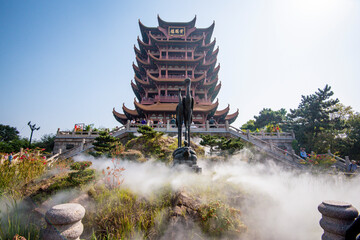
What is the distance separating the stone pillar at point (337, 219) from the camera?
2324 millimetres

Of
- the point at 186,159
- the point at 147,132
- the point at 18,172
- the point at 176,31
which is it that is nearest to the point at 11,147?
the point at 147,132

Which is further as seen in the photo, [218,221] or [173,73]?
[173,73]

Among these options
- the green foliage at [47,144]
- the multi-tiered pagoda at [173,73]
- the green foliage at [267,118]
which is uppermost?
the multi-tiered pagoda at [173,73]

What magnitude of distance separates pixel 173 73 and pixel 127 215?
2442 centimetres

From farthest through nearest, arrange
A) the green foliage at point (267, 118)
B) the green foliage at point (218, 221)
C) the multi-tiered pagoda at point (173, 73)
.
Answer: the green foliage at point (267, 118)
the multi-tiered pagoda at point (173, 73)
the green foliage at point (218, 221)

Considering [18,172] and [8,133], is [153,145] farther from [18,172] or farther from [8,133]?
[8,133]

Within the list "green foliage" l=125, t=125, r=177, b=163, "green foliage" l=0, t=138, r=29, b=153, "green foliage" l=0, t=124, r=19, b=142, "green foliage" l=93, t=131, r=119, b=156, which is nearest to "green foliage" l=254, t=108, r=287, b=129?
"green foliage" l=125, t=125, r=177, b=163

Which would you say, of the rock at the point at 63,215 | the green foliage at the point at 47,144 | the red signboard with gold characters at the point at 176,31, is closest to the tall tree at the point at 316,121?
the rock at the point at 63,215

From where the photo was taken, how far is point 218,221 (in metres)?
3.40

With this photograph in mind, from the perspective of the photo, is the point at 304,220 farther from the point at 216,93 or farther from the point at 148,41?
the point at 148,41

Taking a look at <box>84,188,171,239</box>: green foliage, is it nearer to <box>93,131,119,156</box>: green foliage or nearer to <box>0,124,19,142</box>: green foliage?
<box>93,131,119,156</box>: green foliage

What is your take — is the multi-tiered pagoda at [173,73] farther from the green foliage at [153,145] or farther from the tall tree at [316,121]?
the green foliage at [153,145]

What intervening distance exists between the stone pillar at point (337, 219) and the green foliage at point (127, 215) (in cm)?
256

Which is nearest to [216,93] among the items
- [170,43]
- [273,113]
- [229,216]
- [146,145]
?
[170,43]
